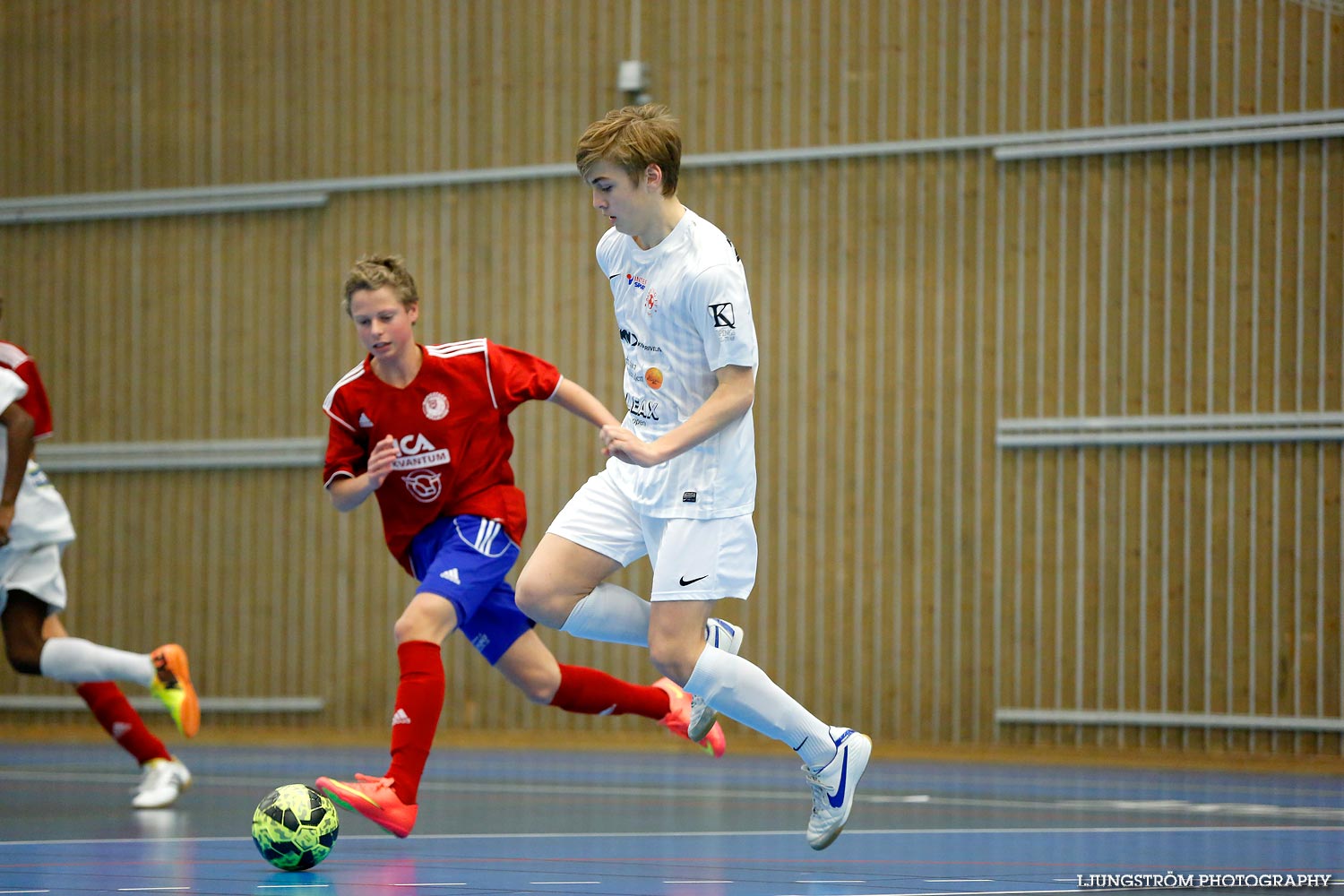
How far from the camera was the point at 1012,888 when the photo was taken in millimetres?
3785

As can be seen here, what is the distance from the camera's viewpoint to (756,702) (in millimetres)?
4195

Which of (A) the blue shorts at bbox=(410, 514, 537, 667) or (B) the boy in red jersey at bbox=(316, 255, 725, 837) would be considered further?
(A) the blue shorts at bbox=(410, 514, 537, 667)

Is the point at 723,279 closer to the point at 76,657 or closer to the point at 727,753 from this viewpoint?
the point at 76,657

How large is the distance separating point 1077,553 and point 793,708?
18.8ft

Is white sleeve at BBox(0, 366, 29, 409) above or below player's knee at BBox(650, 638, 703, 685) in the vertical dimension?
above

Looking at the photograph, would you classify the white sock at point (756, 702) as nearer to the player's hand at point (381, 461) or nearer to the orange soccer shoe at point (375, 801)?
the orange soccer shoe at point (375, 801)

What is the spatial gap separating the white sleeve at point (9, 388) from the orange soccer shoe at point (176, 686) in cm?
104

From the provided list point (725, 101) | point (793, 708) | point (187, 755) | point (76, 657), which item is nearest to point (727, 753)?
point (187, 755)

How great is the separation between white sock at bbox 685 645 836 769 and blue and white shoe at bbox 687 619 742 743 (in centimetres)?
37

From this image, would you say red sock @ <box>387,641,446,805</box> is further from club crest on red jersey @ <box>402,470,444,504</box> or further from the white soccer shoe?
the white soccer shoe

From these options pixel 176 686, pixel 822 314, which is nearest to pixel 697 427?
pixel 176 686

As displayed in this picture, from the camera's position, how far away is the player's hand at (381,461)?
4609 mm

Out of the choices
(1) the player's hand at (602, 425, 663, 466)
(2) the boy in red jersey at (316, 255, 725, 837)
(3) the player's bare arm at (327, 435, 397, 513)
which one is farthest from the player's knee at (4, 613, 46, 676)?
(1) the player's hand at (602, 425, 663, 466)

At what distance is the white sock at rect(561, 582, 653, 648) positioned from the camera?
4.59m
